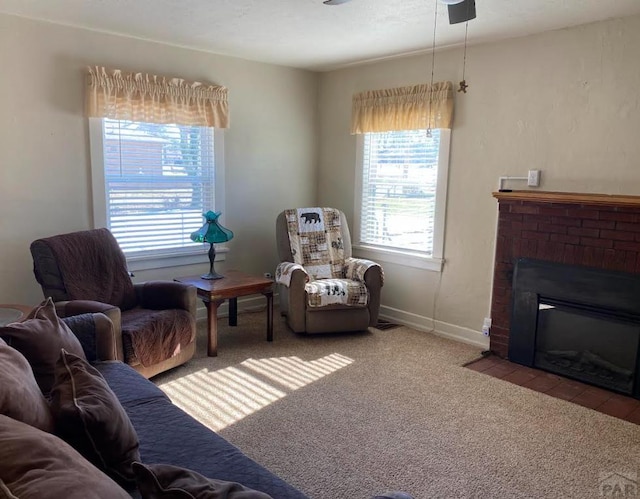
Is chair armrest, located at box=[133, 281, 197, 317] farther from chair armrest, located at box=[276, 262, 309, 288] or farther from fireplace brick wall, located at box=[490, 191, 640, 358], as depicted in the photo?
fireplace brick wall, located at box=[490, 191, 640, 358]

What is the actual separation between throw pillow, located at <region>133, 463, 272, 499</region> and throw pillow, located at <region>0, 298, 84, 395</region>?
98 cm

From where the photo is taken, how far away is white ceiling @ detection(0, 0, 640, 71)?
10.1 ft

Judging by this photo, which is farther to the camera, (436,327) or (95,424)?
(436,327)

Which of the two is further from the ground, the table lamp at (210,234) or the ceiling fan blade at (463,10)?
the ceiling fan blade at (463,10)

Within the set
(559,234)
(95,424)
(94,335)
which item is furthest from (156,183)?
(559,234)

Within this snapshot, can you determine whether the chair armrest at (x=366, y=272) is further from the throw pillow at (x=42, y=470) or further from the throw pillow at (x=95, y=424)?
the throw pillow at (x=42, y=470)

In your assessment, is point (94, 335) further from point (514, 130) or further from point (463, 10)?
point (514, 130)

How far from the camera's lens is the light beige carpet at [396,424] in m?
2.35

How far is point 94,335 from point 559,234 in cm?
306

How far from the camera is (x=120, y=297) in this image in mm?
3562

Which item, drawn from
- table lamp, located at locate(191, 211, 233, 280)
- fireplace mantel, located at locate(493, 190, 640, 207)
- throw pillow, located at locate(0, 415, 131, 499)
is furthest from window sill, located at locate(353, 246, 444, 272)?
throw pillow, located at locate(0, 415, 131, 499)

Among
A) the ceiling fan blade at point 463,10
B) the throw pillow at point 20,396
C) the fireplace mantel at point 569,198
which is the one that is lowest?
the throw pillow at point 20,396

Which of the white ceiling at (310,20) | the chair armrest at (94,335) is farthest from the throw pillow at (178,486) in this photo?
the white ceiling at (310,20)

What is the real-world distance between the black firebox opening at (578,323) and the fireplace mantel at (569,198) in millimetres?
460
